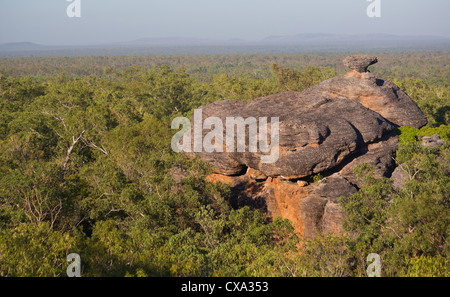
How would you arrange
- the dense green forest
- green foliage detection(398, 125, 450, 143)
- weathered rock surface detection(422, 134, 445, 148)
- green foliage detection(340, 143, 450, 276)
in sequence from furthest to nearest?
green foliage detection(398, 125, 450, 143) → weathered rock surface detection(422, 134, 445, 148) → green foliage detection(340, 143, 450, 276) → the dense green forest

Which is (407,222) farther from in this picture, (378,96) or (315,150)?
(378,96)

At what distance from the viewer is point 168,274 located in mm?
13227

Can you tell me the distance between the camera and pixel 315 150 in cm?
2111

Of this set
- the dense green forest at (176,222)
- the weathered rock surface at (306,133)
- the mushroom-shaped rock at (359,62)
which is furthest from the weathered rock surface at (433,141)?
the mushroom-shaped rock at (359,62)

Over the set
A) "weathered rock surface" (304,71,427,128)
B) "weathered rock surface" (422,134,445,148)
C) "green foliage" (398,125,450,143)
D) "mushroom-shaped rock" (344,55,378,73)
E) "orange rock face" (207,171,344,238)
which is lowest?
"orange rock face" (207,171,344,238)

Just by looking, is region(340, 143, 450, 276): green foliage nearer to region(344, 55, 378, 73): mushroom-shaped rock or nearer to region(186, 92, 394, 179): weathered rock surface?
region(186, 92, 394, 179): weathered rock surface

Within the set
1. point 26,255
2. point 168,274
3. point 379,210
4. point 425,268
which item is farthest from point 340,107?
point 26,255

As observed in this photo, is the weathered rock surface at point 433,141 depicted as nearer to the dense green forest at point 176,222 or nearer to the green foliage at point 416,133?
the green foliage at point 416,133

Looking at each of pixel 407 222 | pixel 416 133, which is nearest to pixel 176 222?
pixel 407 222

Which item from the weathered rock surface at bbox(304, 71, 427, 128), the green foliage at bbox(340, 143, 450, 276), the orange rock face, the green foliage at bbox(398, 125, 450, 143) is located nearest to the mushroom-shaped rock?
the weathered rock surface at bbox(304, 71, 427, 128)

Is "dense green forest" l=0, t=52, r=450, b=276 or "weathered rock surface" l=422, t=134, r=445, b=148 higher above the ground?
"weathered rock surface" l=422, t=134, r=445, b=148

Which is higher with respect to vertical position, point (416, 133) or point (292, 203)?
point (416, 133)

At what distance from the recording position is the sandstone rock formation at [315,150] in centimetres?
2119

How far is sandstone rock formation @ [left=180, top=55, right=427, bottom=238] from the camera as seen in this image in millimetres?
21188
